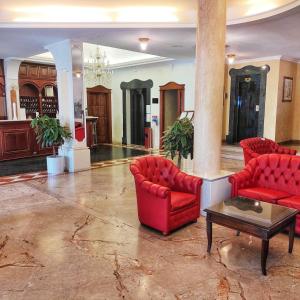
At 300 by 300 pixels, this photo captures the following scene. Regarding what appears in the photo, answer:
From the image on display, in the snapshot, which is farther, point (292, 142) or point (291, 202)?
point (292, 142)

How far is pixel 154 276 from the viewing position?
266 centimetres

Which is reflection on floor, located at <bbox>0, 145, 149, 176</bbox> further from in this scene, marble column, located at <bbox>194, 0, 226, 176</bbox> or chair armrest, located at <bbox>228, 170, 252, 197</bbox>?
chair armrest, located at <bbox>228, 170, 252, 197</bbox>

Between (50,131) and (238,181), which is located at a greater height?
(50,131)

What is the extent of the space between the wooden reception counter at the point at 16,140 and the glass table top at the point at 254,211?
258 inches

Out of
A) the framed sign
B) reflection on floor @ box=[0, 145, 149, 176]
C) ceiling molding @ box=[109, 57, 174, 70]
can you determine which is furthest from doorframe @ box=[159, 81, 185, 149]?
the framed sign

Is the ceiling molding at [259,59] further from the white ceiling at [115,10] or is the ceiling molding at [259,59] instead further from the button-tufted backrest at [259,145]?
the white ceiling at [115,10]

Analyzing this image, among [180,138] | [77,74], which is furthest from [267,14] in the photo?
[77,74]

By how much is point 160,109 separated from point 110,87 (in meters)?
2.65

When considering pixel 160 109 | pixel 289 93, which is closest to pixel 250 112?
pixel 289 93

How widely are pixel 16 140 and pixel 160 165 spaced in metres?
5.53

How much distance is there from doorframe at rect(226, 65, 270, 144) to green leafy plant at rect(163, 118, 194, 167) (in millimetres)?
4520

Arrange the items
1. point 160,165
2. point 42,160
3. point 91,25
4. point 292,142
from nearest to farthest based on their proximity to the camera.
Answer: point 160,165
point 91,25
point 42,160
point 292,142

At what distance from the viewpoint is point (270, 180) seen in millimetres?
4125

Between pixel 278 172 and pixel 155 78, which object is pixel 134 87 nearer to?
pixel 155 78
